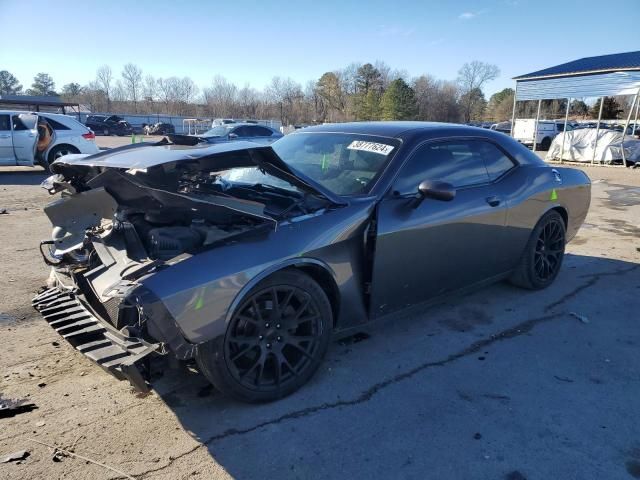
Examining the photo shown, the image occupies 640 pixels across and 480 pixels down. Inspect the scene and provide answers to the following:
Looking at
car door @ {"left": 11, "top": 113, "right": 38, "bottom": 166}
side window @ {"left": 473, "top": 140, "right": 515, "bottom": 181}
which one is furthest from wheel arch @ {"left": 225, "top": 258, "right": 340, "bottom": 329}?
car door @ {"left": 11, "top": 113, "right": 38, "bottom": 166}

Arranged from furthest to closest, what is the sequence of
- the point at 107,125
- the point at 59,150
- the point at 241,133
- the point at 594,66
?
the point at 107,125 → the point at 594,66 → the point at 241,133 → the point at 59,150

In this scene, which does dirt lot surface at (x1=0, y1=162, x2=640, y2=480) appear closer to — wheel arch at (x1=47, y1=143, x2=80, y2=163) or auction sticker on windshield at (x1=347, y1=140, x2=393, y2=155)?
auction sticker on windshield at (x1=347, y1=140, x2=393, y2=155)

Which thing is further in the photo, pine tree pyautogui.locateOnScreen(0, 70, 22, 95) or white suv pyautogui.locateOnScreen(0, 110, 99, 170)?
pine tree pyautogui.locateOnScreen(0, 70, 22, 95)

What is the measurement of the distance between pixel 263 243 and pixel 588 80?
74.2 feet

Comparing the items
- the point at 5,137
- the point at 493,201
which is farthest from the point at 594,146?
the point at 5,137

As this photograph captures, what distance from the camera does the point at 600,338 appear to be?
3791 millimetres

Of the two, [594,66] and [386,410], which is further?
[594,66]

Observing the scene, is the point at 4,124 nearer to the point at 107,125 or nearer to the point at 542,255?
the point at 542,255

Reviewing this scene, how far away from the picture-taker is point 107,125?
42781mm

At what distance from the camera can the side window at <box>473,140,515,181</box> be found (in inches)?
162

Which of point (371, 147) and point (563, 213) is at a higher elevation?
point (371, 147)

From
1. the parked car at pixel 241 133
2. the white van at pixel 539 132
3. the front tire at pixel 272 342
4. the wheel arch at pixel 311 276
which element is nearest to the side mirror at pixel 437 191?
the wheel arch at pixel 311 276

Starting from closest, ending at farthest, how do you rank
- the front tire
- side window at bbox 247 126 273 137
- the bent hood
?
the front tire, the bent hood, side window at bbox 247 126 273 137

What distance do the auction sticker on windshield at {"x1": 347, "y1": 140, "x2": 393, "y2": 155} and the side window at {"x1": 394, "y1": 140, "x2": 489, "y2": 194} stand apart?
19cm
